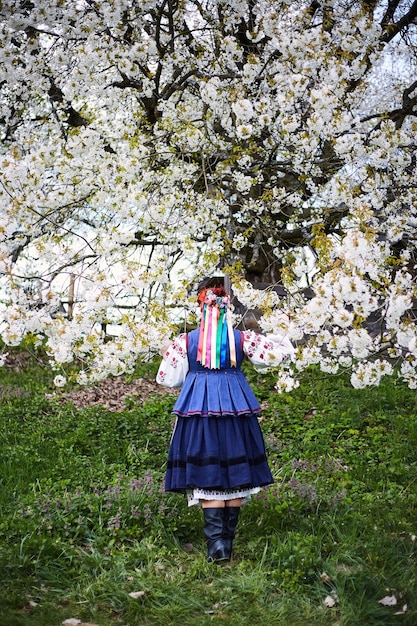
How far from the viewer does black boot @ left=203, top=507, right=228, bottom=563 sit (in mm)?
4695

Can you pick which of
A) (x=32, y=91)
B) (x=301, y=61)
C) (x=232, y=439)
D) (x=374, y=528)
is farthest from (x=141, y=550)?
(x=32, y=91)

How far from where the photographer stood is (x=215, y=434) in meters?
→ 4.76

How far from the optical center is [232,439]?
4.77 metres

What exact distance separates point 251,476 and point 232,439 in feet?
0.91

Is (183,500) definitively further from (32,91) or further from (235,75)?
(32,91)

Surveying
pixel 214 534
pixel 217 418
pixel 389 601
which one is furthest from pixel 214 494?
pixel 389 601

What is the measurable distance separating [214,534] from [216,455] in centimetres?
52

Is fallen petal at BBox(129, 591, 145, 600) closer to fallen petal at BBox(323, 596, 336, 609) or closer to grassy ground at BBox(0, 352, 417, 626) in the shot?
grassy ground at BBox(0, 352, 417, 626)

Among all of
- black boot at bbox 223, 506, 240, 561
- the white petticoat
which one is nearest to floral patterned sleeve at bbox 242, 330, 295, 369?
the white petticoat

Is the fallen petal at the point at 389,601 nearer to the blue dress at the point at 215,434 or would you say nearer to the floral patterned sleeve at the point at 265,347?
the blue dress at the point at 215,434

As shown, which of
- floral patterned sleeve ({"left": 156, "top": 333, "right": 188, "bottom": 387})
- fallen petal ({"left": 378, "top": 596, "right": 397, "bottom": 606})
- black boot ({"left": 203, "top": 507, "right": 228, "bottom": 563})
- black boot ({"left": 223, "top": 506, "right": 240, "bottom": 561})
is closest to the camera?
fallen petal ({"left": 378, "top": 596, "right": 397, "bottom": 606})

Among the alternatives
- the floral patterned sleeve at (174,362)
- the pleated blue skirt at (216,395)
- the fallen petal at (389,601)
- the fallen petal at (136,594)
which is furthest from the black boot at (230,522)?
the fallen petal at (389,601)

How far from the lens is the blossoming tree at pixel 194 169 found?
5.20 meters

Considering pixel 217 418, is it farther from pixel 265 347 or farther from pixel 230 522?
pixel 230 522
